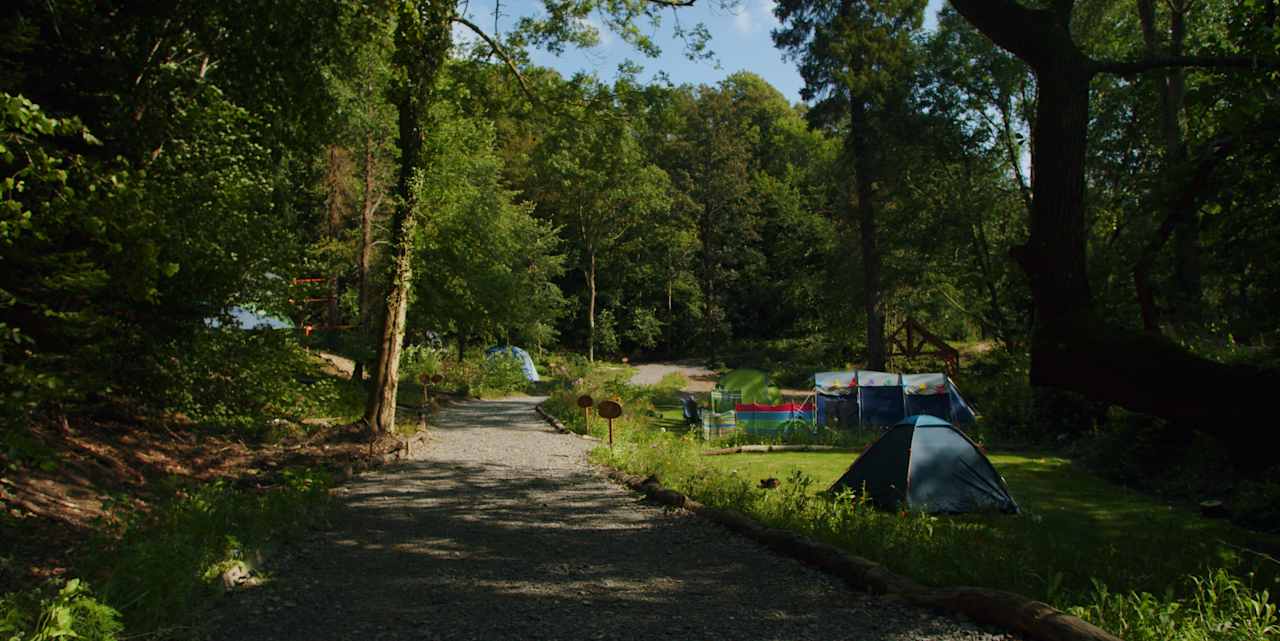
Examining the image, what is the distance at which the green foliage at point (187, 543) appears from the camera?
14.1 ft

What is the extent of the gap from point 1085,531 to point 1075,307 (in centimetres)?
473

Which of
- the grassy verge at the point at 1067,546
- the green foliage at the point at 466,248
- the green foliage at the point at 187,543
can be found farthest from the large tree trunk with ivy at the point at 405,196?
the green foliage at the point at 466,248

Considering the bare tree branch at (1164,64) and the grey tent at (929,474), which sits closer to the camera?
the bare tree branch at (1164,64)

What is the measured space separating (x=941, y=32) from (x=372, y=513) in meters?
25.3

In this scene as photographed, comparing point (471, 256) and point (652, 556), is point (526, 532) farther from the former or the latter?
point (471, 256)

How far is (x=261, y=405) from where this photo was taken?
8.20m

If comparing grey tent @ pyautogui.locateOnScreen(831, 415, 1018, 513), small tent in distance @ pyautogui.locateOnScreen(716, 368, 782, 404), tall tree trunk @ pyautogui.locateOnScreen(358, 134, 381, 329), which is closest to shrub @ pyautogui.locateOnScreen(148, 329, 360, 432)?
grey tent @ pyautogui.locateOnScreen(831, 415, 1018, 513)

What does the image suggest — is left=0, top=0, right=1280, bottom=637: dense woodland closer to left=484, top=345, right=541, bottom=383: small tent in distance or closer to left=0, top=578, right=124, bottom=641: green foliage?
left=0, top=578, right=124, bottom=641: green foliage

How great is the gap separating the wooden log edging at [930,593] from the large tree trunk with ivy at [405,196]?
7782 mm

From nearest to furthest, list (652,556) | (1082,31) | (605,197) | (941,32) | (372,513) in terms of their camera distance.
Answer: (652,556), (372,513), (1082,31), (941,32), (605,197)

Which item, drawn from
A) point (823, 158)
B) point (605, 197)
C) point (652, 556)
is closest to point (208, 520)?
point (652, 556)

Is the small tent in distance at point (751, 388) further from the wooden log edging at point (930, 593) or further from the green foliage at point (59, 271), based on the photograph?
the green foliage at point (59, 271)

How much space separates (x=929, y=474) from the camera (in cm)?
982

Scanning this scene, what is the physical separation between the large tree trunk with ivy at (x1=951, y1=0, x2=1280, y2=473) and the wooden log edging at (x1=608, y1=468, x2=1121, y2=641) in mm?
1317
